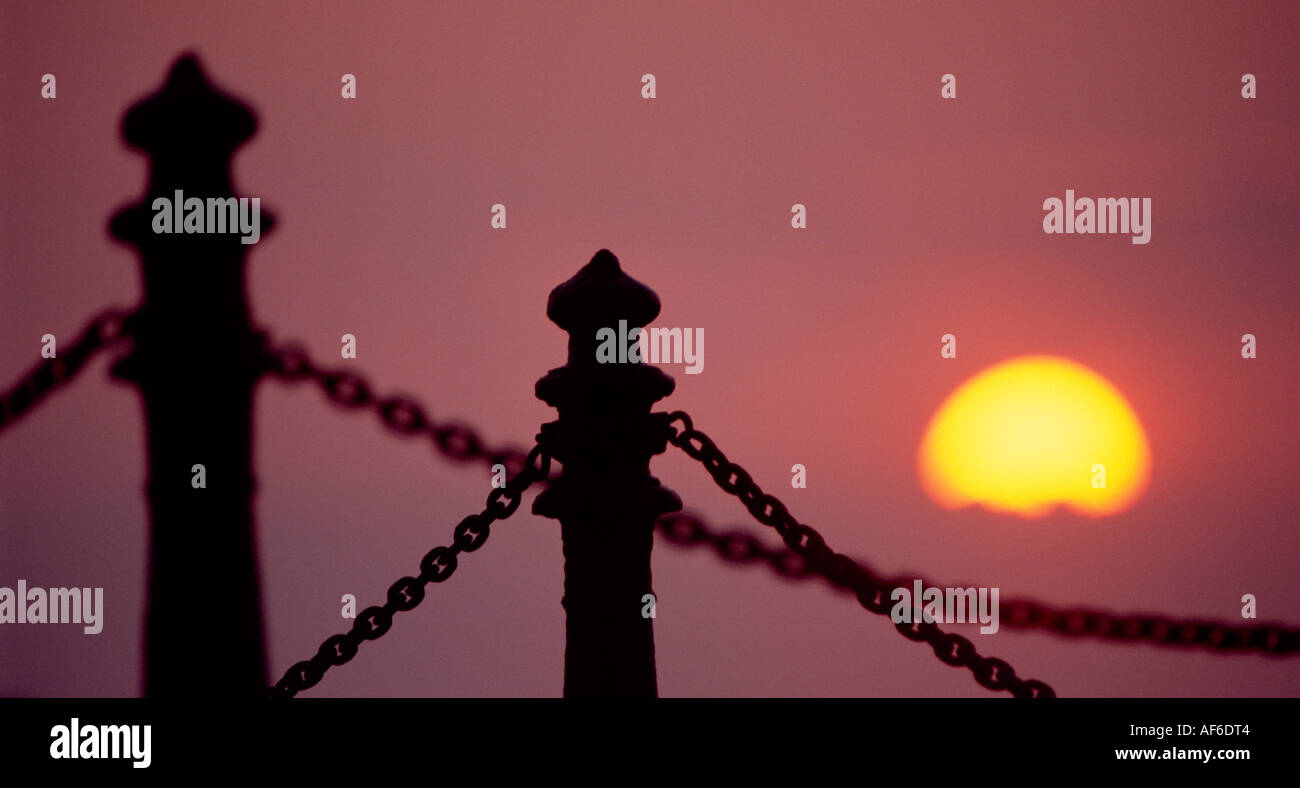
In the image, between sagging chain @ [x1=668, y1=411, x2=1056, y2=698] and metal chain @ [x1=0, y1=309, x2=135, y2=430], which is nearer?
sagging chain @ [x1=668, y1=411, x2=1056, y2=698]

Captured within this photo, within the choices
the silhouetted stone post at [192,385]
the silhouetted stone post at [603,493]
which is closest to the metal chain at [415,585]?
the silhouetted stone post at [603,493]

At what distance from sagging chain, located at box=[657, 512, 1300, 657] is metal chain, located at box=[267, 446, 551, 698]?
1.17 ft

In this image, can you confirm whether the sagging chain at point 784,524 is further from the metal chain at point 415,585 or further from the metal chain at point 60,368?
the metal chain at point 60,368

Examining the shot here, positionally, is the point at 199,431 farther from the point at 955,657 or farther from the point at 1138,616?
the point at 1138,616

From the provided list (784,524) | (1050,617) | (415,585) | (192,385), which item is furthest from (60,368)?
(1050,617)

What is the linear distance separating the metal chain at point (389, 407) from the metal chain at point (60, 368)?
0.35 m

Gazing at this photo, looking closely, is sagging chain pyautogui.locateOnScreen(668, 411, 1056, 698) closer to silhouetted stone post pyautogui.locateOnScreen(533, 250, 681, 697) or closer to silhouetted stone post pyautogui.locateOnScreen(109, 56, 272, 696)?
silhouetted stone post pyautogui.locateOnScreen(533, 250, 681, 697)

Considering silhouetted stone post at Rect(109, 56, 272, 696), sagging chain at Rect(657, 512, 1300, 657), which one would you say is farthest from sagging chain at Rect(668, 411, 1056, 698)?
silhouetted stone post at Rect(109, 56, 272, 696)

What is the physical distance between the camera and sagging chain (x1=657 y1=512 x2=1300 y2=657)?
2.28m

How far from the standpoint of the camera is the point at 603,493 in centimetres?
199

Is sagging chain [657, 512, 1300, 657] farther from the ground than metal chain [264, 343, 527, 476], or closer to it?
closer to it

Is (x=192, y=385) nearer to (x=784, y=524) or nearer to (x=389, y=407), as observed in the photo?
(x=389, y=407)

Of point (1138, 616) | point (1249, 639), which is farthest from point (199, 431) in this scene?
point (1249, 639)

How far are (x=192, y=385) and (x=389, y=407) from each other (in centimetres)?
44
